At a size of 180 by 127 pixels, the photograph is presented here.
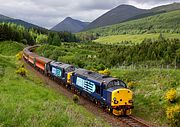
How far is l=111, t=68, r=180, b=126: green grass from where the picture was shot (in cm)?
2854

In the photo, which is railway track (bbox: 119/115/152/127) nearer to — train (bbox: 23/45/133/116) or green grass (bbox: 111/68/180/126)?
train (bbox: 23/45/133/116)

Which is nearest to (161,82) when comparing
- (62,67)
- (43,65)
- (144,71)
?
(144,71)

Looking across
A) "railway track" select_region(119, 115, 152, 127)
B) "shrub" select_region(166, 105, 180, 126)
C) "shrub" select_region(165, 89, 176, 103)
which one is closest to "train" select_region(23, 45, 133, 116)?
"railway track" select_region(119, 115, 152, 127)

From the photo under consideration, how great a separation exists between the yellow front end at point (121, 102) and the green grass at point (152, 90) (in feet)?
6.31

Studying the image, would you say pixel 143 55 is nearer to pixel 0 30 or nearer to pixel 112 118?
pixel 112 118

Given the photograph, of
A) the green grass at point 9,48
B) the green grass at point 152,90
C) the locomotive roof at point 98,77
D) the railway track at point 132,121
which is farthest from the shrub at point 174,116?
the green grass at point 9,48

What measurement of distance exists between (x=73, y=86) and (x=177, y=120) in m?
19.2

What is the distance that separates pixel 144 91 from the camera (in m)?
34.3

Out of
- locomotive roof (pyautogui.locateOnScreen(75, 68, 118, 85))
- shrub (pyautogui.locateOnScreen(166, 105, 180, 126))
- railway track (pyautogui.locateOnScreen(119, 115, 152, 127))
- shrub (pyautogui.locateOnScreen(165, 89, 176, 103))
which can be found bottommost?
railway track (pyautogui.locateOnScreen(119, 115, 152, 127))

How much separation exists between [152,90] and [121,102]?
644 cm

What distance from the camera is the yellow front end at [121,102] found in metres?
28.2

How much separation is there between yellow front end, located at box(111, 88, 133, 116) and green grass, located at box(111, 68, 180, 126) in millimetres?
1924

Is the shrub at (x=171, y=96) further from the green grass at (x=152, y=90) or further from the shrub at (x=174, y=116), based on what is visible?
the shrub at (x=174, y=116)

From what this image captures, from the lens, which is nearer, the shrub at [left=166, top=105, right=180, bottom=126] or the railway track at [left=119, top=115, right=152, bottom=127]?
the shrub at [left=166, top=105, right=180, bottom=126]
